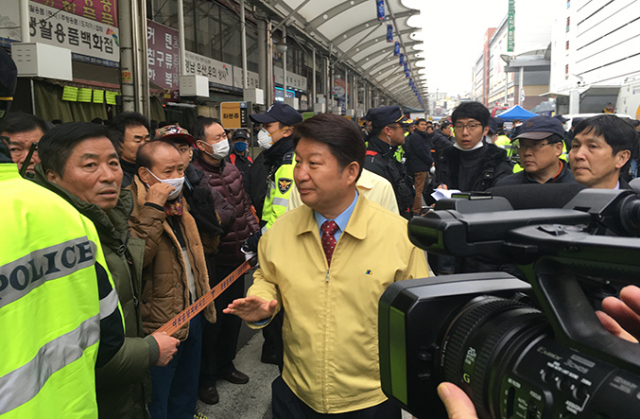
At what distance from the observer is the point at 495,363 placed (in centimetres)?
90

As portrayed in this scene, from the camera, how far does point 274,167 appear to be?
3371 mm

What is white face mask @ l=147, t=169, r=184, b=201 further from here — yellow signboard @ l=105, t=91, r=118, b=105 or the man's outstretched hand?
yellow signboard @ l=105, t=91, r=118, b=105

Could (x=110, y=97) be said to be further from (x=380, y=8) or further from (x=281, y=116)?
(x=380, y=8)

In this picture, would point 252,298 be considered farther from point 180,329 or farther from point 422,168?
point 422,168

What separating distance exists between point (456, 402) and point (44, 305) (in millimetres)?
912

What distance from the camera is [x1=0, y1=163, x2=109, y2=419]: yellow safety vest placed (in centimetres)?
92

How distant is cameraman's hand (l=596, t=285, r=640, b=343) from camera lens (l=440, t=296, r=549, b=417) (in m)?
0.17

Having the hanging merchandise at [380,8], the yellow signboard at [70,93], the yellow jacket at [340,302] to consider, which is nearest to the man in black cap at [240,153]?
the yellow signboard at [70,93]

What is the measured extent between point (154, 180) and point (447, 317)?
2.07m

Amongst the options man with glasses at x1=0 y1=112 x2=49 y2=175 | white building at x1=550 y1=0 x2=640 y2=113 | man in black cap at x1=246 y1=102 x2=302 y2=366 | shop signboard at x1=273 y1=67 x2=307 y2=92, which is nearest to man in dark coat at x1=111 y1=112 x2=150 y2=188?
man with glasses at x1=0 y1=112 x2=49 y2=175

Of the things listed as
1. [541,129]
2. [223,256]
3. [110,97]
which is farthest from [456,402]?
[110,97]

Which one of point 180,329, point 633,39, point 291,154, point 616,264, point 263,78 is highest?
point 633,39

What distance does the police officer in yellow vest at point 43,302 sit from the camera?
0.92m

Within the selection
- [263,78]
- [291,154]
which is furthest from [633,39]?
[291,154]
